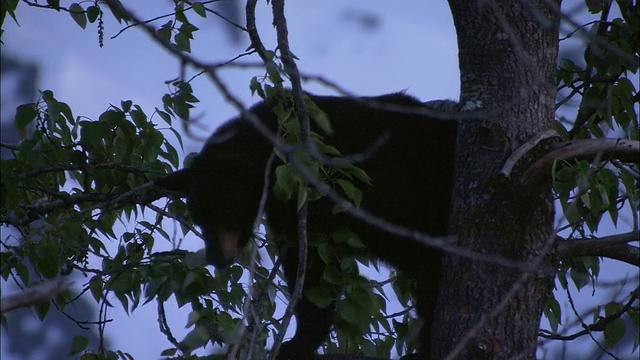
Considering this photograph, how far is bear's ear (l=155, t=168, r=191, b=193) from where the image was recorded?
3.68m

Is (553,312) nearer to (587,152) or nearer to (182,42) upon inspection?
(587,152)

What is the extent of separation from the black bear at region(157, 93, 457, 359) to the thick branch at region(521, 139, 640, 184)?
0.96 metres

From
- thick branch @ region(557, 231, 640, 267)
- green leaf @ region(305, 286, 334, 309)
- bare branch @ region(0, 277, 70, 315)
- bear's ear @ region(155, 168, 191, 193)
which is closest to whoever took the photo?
bare branch @ region(0, 277, 70, 315)

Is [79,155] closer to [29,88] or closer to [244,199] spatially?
[244,199]

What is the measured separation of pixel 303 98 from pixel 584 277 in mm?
1650

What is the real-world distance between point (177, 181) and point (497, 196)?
1.60 meters

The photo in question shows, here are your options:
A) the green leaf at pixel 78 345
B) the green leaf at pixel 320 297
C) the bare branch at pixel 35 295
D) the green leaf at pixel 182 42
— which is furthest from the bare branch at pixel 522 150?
the green leaf at pixel 78 345

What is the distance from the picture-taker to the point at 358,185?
3793 mm

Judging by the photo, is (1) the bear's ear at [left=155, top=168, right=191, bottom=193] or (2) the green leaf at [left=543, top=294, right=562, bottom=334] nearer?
(2) the green leaf at [left=543, top=294, right=562, bottom=334]

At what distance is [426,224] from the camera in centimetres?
371

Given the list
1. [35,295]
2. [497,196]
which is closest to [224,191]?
[497,196]

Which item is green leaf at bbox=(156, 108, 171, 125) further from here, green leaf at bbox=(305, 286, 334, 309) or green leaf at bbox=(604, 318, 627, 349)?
green leaf at bbox=(604, 318, 627, 349)

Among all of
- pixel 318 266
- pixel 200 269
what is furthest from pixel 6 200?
pixel 318 266

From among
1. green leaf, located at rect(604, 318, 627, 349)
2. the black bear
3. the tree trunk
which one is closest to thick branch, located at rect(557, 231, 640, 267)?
the tree trunk
